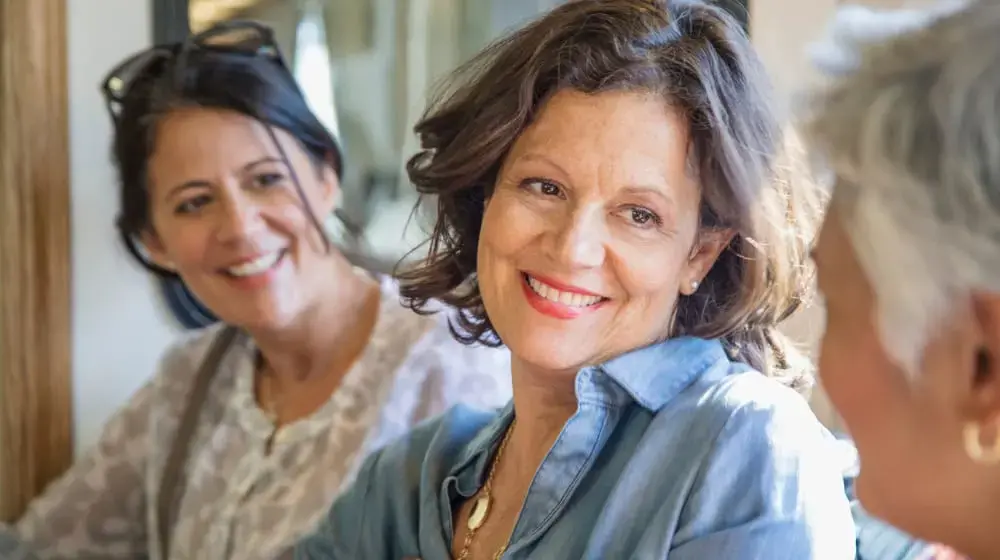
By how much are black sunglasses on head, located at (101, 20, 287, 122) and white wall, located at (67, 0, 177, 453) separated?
37 cm

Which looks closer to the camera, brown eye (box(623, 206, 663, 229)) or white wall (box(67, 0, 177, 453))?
brown eye (box(623, 206, 663, 229))

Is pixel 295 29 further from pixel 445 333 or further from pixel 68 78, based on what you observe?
pixel 445 333

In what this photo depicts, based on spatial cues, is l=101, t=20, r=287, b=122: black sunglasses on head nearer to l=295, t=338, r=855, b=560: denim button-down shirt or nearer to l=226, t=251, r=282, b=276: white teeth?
Answer: l=226, t=251, r=282, b=276: white teeth

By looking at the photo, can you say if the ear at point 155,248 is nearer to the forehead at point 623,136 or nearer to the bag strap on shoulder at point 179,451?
the bag strap on shoulder at point 179,451

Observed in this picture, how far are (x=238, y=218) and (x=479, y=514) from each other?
0.65m

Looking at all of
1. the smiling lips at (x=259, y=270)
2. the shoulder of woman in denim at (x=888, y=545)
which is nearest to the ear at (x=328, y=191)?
the smiling lips at (x=259, y=270)

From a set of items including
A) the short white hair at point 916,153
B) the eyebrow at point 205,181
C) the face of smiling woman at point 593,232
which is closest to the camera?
the short white hair at point 916,153

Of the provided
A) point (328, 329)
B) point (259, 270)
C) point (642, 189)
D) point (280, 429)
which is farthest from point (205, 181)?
point (642, 189)

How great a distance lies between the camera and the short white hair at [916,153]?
0.56 m

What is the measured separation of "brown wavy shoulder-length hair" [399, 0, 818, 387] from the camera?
96 centimetres

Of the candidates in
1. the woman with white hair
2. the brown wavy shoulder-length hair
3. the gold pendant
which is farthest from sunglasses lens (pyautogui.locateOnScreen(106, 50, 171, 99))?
the woman with white hair

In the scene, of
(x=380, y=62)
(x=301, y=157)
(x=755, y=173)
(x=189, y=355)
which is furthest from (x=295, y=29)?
(x=755, y=173)

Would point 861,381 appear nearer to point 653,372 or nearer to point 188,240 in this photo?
point 653,372

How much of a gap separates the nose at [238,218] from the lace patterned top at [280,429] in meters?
0.23
